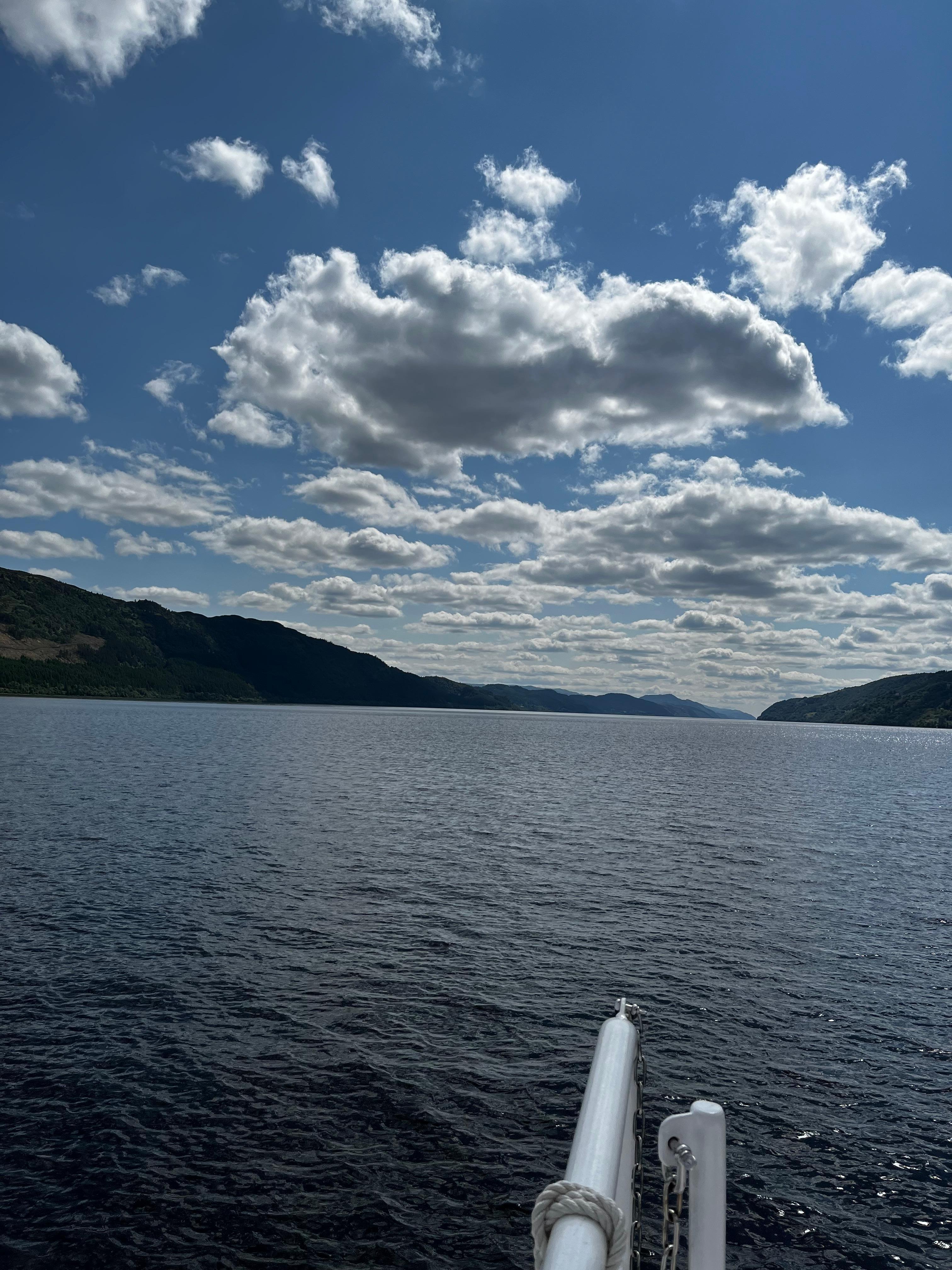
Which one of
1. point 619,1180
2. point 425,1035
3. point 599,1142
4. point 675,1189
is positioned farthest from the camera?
point 425,1035

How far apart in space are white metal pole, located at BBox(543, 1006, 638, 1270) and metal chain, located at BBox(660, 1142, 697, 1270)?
465 millimetres

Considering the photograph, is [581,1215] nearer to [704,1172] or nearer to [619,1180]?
[619,1180]

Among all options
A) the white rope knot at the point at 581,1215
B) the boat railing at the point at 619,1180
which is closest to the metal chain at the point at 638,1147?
the boat railing at the point at 619,1180

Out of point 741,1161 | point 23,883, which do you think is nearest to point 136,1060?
point 741,1161

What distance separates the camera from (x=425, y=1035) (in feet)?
76.5

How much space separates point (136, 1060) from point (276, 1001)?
5.20 meters

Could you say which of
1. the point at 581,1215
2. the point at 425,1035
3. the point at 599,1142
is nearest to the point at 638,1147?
the point at 599,1142

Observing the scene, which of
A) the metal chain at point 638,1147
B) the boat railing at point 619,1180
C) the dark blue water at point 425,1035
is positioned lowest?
the dark blue water at point 425,1035

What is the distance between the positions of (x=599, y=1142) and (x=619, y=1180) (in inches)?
17.9

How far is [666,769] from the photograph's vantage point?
136 metres

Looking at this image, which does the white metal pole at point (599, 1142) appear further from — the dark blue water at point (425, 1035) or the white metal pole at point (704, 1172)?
the dark blue water at point (425, 1035)

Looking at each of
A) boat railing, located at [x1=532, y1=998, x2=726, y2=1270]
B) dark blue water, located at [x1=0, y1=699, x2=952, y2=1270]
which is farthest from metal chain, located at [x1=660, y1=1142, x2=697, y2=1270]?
dark blue water, located at [x1=0, y1=699, x2=952, y2=1270]

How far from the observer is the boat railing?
4.80 m

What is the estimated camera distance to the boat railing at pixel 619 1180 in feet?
15.8
